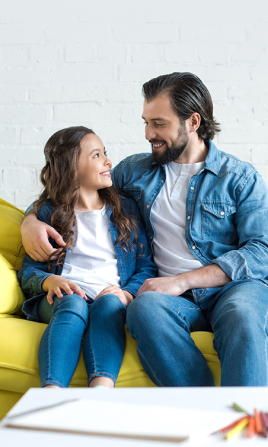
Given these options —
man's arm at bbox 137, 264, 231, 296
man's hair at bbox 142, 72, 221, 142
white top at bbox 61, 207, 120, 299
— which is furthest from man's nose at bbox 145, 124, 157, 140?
man's arm at bbox 137, 264, 231, 296

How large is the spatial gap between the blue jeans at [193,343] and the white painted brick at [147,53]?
130 centimetres

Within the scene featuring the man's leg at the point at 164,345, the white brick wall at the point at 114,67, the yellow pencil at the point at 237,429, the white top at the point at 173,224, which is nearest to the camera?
the yellow pencil at the point at 237,429

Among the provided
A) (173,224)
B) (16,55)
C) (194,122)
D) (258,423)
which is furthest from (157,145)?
(258,423)

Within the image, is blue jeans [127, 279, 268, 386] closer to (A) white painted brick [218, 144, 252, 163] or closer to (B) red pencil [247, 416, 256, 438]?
(B) red pencil [247, 416, 256, 438]

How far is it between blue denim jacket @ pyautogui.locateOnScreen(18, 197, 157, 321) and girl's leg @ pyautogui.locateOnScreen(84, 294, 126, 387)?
18cm

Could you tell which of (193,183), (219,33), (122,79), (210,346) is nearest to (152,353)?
(210,346)

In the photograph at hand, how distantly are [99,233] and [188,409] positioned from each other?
1.03m

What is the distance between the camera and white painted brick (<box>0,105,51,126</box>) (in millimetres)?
2174

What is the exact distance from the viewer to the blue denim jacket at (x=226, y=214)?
1410 mm

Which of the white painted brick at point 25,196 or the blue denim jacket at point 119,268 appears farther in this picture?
the white painted brick at point 25,196

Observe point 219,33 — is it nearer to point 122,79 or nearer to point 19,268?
point 122,79

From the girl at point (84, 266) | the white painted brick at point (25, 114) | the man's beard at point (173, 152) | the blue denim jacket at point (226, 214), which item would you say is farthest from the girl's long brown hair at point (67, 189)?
the white painted brick at point (25, 114)

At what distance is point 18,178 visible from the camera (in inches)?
86.6

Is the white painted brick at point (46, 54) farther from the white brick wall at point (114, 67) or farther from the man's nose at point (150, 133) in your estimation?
the man's nose at point (150, 133)
